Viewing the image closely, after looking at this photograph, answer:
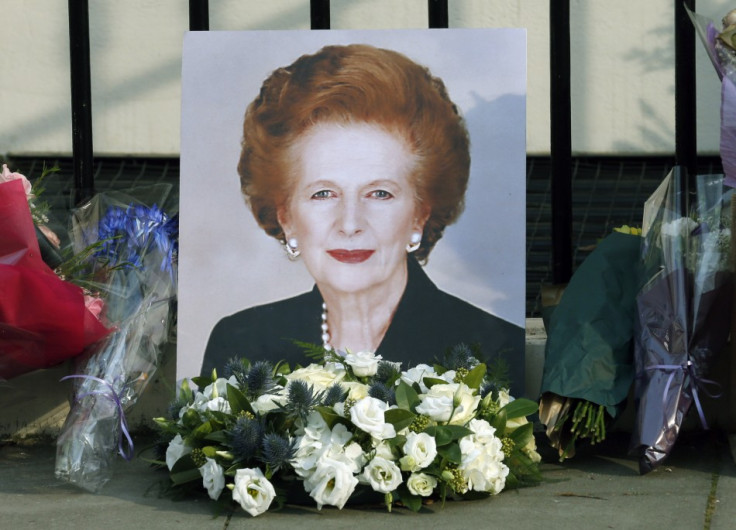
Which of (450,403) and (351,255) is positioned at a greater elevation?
(351,255)

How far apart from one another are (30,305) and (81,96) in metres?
0.95

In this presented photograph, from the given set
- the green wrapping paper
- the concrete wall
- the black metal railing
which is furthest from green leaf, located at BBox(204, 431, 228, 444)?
the concrete wall

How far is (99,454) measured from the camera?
7.93 ft

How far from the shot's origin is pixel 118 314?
258cm

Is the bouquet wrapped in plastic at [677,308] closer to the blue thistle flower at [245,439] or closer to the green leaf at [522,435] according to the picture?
the green leaf at [522,435]

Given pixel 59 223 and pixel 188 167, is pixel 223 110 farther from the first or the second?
pixel 59 223

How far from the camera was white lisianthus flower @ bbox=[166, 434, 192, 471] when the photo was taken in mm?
2301

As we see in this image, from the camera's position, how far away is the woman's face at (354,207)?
2.75m

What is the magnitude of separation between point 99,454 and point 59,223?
2.24ft

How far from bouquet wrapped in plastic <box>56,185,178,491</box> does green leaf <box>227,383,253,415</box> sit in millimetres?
307

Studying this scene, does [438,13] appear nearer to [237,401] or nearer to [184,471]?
[237,401]

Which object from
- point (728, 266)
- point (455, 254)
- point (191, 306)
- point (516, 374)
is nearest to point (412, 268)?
point (455, 254)

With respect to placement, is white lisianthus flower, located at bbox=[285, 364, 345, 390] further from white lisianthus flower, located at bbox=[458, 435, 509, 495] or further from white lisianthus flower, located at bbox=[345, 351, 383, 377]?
white lisianthus flower, located at bbox=[458, 435, 509, 495]

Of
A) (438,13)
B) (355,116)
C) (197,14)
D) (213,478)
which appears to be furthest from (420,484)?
(197,14)
